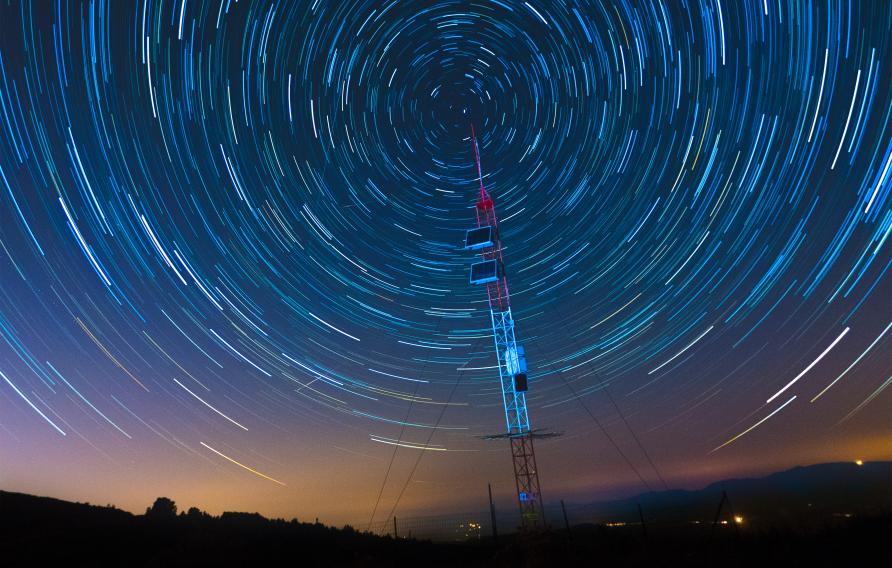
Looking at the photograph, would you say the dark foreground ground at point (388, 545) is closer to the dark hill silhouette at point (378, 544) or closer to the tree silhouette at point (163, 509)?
the dark hill silhouette at point (378, 544)

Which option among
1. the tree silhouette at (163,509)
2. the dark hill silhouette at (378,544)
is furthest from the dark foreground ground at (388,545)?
the tree silhouette at (163,509)

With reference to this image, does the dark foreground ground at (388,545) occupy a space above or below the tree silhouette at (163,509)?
below

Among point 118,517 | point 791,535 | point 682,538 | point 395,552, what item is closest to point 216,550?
point 395,552

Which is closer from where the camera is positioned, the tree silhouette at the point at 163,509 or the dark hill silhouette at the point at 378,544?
the dark hill silhouette at the point at 378,544

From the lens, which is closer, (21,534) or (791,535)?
(791,535)

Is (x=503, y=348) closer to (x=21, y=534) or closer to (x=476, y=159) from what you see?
(x=476, y=159)

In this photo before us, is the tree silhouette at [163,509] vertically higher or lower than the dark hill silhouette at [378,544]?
higher

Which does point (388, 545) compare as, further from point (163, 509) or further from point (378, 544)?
point (163, 509)

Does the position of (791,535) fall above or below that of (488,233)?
below
